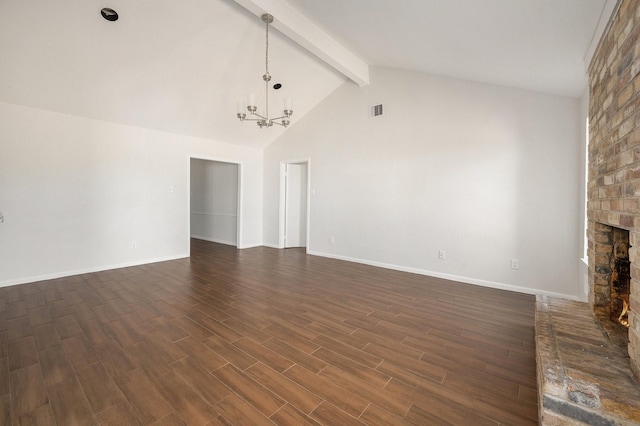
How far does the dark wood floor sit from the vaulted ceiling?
2.55 meters

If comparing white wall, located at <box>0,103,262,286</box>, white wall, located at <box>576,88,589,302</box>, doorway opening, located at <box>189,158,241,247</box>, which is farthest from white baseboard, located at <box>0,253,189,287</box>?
white wall, located at <box>576,88,589,302</box>

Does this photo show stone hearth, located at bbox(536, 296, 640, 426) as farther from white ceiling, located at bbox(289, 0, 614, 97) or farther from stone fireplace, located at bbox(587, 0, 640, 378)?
white ceiling, located at bbox(289, 0, 614, 97)

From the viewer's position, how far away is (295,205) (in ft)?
21.6

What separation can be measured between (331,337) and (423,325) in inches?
37.0

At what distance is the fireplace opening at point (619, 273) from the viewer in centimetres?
191

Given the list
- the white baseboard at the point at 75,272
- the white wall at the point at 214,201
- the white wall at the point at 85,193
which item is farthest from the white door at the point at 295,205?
the white baseboard at the point at 75,272

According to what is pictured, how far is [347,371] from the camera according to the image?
1900 millimetres

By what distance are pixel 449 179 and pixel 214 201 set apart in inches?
226

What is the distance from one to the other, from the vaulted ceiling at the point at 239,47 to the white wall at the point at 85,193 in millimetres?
331

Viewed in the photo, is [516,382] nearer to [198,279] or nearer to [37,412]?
[37,412]

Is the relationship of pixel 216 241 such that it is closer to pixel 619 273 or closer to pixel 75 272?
pixel 75 272

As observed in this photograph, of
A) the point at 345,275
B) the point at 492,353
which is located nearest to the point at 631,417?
the point at 492,353

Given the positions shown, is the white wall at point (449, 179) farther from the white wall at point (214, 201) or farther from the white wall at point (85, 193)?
the white wall at point (85, 193)

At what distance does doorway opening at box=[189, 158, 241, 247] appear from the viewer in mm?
6727
